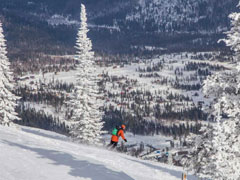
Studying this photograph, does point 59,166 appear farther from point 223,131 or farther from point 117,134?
point 117,134

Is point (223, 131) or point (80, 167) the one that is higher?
point (223, 131)

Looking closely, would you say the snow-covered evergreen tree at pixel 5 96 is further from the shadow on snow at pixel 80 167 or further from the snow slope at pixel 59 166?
the shadow on snow at pixel 80 167

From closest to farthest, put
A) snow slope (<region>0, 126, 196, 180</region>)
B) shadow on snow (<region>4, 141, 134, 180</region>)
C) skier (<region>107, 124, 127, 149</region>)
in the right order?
snow slope (<region>0, 126, 196, 180</region>)
shadow on snow (<region>4, 141, 134, 180</region>)
skier (<region>107, 124, 127, 149</region>)

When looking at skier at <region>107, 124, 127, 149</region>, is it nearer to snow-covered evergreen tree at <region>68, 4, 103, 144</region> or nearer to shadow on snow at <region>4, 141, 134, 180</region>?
shadow on snow at <region>4, 141, 134, 180</region>

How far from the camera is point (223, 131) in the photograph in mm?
15984

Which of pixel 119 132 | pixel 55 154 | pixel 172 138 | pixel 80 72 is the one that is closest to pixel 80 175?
pixel 55 154

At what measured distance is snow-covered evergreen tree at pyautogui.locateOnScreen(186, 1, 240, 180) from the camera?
14961mm

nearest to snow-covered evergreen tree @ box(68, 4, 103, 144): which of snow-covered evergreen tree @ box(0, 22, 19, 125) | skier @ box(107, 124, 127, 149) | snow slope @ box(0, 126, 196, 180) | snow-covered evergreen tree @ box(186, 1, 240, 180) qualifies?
snow-covered evergreen tree @ box(0, 22, 19, 125)

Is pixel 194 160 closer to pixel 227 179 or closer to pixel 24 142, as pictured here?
pixel 227 179

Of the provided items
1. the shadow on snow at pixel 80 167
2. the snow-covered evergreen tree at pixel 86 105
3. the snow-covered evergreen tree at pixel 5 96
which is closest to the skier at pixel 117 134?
the shadow on snow at pixel 80 167

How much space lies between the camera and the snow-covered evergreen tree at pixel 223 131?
15.0 meters

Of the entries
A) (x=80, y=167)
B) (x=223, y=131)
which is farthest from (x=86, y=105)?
(x=223, y=131)

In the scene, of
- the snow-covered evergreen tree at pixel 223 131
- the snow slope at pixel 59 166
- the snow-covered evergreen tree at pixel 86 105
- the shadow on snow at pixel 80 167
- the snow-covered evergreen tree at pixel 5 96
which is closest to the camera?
the snow-covered evergreen tree at pixel 223 131

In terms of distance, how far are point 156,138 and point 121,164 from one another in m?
167
